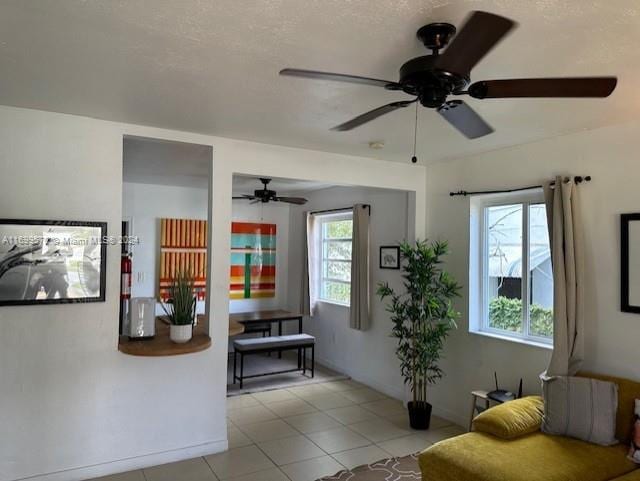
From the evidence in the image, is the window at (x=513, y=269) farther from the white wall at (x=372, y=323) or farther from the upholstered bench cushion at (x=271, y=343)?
the upholstered bench cushion at (x=271, y=343)

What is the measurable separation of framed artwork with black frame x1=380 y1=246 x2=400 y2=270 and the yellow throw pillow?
7.30 ft

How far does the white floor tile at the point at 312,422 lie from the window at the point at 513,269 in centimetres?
161

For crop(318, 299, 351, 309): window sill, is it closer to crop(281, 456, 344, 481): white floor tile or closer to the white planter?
crop(281, 456, 344, 481): white floor tile

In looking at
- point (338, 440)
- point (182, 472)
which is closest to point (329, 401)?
point (338, 440)

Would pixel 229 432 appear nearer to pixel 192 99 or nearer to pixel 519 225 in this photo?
pixel 192 99

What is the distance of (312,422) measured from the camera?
4234 millimetres

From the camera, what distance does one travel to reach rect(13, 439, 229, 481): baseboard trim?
296 cm

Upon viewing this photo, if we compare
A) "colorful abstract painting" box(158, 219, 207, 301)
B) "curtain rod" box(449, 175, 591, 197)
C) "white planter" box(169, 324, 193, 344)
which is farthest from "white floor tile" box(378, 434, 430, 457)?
"colorful abstract painting" box(158, 219, 207, 301)

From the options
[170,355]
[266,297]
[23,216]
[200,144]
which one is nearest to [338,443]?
[170,355]

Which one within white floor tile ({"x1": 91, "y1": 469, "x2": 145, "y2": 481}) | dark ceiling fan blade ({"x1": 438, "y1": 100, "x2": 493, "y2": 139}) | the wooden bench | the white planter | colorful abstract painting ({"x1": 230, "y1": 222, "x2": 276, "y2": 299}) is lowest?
white floor tile ({"x1": 91, "y1": 469, "x2": 145, "y2": 481})

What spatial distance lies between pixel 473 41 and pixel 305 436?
3453 millimetres

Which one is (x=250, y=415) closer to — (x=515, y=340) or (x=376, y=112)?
(x=515, y=340)

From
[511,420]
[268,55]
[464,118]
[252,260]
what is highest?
[268,55]

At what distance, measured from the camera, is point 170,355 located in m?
3.14
